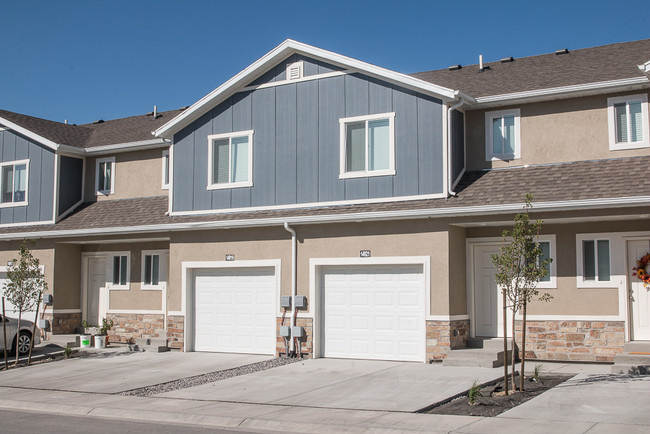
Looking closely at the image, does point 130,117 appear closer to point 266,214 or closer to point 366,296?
point 266,214

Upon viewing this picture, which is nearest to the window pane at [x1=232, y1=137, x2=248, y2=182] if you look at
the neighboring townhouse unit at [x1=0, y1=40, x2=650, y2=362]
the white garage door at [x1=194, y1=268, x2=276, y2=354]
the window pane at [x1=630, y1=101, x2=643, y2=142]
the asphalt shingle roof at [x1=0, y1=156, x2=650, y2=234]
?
the neighboring townhouse unit at [x1=0, y1=40, x2=650, y2=362]

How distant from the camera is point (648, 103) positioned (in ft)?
50.3

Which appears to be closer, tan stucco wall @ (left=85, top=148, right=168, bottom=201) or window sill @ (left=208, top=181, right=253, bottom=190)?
window sill @ (left=208, top=181, right=253, bottom=190)

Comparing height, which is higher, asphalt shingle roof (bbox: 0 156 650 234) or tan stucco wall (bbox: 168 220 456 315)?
asphalt shingle roof (bbox: 0 156 650 234)

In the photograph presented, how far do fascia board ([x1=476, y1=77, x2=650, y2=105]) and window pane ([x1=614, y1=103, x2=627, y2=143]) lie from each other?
17.9 inches

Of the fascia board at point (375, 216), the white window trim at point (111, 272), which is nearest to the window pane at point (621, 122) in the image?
the fascia board at point (375, 216)

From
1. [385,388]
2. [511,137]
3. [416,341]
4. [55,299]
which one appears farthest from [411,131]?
[55,299]

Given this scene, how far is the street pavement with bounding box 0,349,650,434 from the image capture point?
32.3 ft

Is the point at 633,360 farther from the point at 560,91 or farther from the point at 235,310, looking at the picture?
the point at 235,310

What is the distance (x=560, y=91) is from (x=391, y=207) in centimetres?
442

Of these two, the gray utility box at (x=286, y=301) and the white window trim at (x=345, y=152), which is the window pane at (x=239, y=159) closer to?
the white window trim at (x=345, y=152)

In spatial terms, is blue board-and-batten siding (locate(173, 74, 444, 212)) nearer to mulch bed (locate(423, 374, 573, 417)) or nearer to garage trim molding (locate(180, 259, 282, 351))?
garage trim molding (locate(180, 259, 282, 351))

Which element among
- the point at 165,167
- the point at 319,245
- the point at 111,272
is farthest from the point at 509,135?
the point at 111,272

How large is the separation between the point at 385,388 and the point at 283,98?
8052mm
